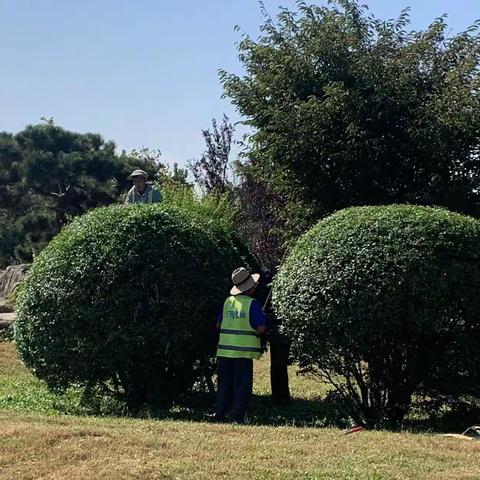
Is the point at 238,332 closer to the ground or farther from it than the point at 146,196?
closer to the ground

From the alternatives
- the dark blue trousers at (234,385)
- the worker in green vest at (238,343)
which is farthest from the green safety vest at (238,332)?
the dark blue trousers at (234,385)

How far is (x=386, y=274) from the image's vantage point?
8.23 m

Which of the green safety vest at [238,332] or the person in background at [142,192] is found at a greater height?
the person in background at [142,192]

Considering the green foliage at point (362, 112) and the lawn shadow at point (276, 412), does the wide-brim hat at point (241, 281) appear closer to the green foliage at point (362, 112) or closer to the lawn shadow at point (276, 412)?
the lawn shadow at point (276, 412)

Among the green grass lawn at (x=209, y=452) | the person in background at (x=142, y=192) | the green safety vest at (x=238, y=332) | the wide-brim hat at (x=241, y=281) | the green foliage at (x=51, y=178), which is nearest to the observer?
the green grass lawn at (x=209, y=452)

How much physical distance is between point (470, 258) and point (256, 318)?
231 centimetres

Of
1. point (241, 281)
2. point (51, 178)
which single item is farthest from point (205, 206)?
point (51, 178)

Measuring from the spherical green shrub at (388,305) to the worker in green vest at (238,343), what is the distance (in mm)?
346

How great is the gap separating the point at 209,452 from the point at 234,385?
2.59 metres

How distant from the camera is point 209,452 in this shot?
21.7 ft

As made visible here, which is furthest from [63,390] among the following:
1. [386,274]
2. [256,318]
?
[386,274]

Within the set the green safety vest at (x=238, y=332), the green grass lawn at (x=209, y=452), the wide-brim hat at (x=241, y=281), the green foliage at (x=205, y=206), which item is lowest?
the green grass lawn at (x=209, y=452)

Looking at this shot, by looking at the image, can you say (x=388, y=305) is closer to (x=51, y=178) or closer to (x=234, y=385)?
(x=234, y=385)

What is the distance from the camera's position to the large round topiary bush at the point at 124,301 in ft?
29.9
